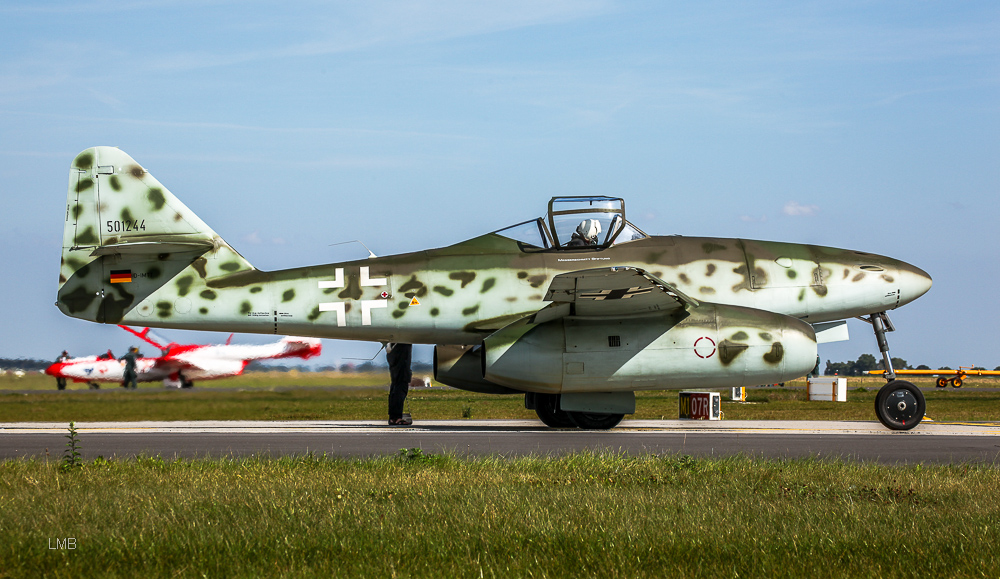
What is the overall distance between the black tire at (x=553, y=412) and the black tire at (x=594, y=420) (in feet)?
1.33

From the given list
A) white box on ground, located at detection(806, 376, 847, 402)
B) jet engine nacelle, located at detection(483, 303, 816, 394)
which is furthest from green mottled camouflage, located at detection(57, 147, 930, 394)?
white box on ground, located at detection(806, 376, 847, 402)

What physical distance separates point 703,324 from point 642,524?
7.72 m

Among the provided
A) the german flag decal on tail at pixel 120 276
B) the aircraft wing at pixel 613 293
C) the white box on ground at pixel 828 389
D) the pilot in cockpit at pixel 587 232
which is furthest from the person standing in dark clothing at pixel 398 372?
the white box on ground at pixel 828 389

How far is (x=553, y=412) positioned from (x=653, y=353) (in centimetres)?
271

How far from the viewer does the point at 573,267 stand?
1361cm

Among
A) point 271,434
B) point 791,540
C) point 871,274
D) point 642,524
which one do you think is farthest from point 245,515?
point 871,274

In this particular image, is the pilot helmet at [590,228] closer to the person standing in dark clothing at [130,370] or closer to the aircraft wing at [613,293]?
the aircraft wing at [613,293]

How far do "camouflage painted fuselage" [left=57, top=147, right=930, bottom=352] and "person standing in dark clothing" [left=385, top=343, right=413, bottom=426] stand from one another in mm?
1386

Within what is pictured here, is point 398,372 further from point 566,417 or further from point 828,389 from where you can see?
point 828,389

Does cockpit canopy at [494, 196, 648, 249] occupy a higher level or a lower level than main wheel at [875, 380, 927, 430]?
higher

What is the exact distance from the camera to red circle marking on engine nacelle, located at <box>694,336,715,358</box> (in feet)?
42.2

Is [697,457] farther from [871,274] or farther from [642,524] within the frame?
[871,274]

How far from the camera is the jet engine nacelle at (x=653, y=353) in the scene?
12773 millimetres

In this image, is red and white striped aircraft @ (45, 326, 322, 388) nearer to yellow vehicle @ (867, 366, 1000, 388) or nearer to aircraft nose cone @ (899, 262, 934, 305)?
aircraft nose cone @ (899, 262, 934, 305)
